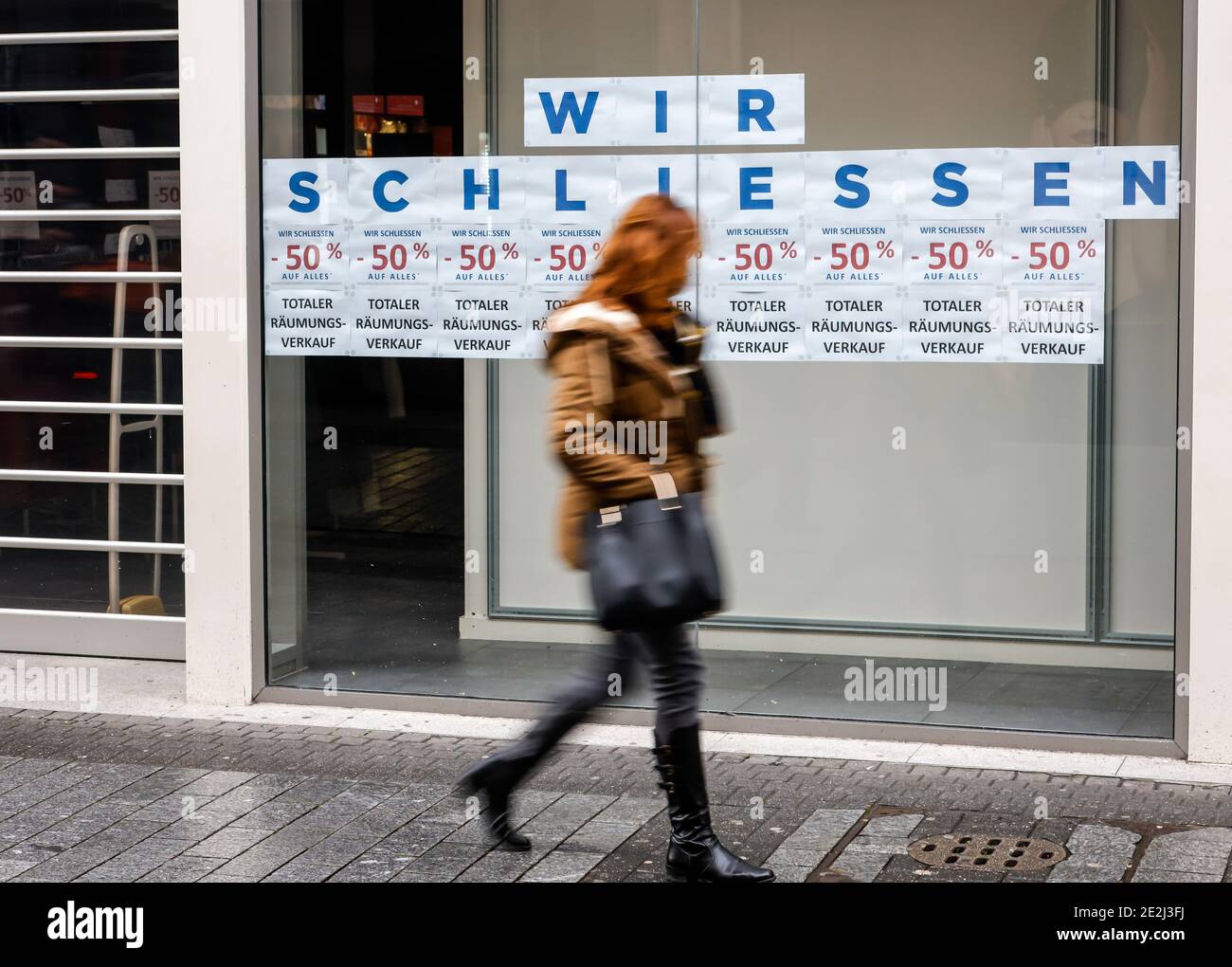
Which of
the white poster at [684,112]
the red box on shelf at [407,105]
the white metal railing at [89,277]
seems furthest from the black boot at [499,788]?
the white metal railing at [89,277]

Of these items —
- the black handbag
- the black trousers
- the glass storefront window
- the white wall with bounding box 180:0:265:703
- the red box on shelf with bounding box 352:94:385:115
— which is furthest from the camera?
the red box on shelf with bounding box 352:94:385:115

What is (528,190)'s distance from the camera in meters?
7.77

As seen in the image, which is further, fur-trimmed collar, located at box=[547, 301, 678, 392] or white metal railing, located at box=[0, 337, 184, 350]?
white metal railing, located at box=[0, 337, 184, 350]

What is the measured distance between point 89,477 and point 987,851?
16.4 ft

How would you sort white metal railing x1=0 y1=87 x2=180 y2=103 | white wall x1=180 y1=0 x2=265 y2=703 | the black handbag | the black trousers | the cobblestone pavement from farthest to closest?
white metal railing x1=0 y1=87 x2=180 y2=103
white wall x1=180 y1=0 x2=265 y2=703
the cobblestone pavement
the black trousers
the black handbag

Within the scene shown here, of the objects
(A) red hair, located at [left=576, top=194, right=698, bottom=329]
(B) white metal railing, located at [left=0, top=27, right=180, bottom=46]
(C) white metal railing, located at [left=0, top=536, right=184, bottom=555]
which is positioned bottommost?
(C) white metal railing, located at [left=0, top=536, right=184, bottom=555]

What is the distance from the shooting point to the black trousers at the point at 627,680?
211 inches

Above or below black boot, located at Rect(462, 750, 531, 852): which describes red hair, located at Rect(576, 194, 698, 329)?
above

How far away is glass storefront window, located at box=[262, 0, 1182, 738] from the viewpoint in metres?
7.39

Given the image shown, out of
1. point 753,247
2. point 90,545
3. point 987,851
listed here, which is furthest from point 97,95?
point 987,851

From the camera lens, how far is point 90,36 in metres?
8.85

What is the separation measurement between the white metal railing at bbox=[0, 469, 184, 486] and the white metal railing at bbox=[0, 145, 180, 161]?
1.51 m

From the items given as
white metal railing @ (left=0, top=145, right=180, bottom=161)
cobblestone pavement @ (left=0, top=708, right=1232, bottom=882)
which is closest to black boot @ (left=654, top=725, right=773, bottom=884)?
cobblestone pavement @ (left=0, top=708, right=1232, bottom=882)

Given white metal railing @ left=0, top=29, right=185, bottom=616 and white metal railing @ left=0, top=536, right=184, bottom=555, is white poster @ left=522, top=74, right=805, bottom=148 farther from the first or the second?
white metal railing @ left=0, top=536, right=184, bottom=555
